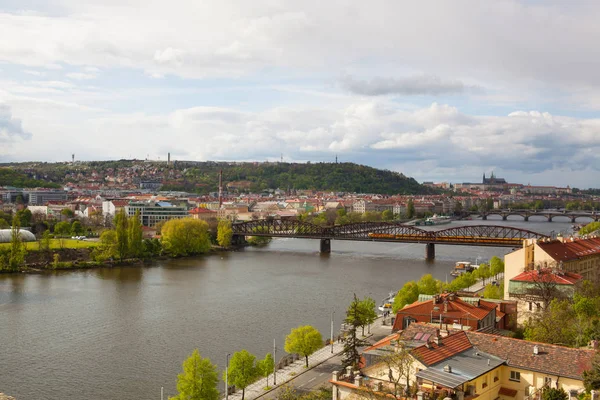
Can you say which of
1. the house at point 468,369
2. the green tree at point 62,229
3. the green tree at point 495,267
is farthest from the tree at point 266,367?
the green tree at point 62,229

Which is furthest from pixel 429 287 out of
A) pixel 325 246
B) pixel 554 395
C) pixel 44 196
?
pixel 44 196

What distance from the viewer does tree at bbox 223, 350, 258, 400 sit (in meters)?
14.7

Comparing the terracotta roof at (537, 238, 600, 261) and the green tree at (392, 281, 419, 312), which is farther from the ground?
the terracotta roof at (537, 238, 600, 261)

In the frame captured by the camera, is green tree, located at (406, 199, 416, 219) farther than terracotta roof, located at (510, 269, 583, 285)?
Yes

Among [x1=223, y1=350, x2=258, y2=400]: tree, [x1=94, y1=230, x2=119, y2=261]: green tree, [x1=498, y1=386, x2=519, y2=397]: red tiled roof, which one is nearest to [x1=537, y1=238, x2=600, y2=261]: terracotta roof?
[x1=498, y1=386, x2=519, y2=397]: red tiled roof

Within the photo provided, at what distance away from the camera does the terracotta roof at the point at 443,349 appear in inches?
407

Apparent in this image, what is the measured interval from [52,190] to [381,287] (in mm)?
77375

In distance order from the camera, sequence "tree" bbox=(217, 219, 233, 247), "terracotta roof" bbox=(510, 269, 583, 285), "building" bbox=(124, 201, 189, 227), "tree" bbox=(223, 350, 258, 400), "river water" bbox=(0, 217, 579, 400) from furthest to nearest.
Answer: "building" bbox=(124, 201, 189, 227)
"tree" bbox=(217, 219, 233, 247)
"terracotta roof" bbox=(510, 269, 583, 285)
"river water" bbox=(0, 217, 579, 400)
"tree" bbox=(223, 350, 258, 400)

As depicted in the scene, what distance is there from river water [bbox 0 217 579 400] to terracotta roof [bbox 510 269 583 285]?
23.2 ft

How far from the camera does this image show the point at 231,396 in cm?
1516

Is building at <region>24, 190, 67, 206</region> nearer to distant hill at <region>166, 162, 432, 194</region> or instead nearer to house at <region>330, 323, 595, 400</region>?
distant hill at <region>166, 162, 432, 194</region>

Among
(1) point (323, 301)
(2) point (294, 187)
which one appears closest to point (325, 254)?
(1) point (323, 301)

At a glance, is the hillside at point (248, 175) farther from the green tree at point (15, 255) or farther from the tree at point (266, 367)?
the tree at point (266, 367)

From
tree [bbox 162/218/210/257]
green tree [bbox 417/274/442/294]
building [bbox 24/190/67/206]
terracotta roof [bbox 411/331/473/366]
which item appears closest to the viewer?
terracotta roof [bbox 411/331/473/366]
